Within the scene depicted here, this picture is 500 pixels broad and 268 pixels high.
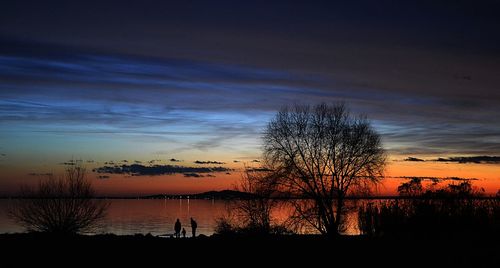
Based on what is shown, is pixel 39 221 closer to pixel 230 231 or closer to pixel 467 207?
pixel 230 231

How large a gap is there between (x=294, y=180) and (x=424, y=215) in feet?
32.2

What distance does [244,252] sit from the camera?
85.1 feet

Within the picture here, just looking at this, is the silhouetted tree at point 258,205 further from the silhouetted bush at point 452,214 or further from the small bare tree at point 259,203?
the silhouetted bush at point 452,214

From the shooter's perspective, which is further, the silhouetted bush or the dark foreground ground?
the silhouetted bush

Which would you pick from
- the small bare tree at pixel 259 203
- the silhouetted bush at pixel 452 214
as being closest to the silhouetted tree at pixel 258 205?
the small bare tree at pixel 259 203

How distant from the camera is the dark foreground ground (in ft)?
74.9

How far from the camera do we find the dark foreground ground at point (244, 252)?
22828 mm

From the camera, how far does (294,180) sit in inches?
1566

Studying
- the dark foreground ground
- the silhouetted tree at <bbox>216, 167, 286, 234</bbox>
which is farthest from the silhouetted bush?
the silhouetted tree at <bbox>216, 167, 286, 234</bbox>

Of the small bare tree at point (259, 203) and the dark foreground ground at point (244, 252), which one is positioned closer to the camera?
the dark foreground ground at point (244, 252)

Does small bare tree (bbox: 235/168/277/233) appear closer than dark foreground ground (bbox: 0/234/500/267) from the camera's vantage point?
No

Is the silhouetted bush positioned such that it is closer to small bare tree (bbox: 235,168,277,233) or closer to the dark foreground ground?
the dark foreground ground

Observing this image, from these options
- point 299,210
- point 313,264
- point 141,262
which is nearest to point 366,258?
point 313,264

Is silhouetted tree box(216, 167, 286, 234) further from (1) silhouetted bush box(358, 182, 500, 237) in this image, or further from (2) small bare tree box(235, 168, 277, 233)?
(1) silhouetted bush box(358, 182, 500, 237)
